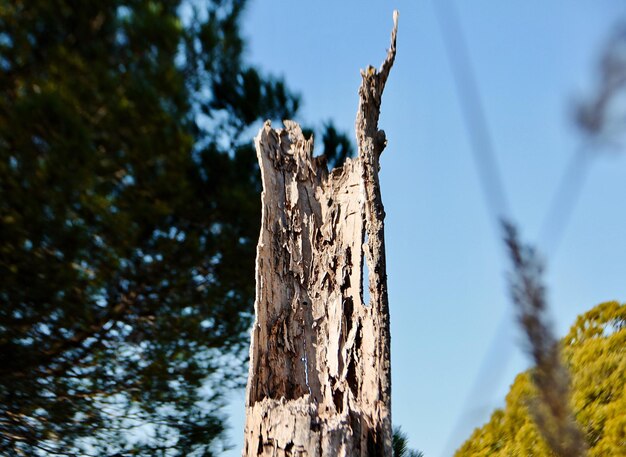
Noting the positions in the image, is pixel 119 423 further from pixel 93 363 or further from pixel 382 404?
pixel 382 404

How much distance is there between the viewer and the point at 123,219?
4.88 metres

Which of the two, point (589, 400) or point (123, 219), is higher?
point (123, 219)

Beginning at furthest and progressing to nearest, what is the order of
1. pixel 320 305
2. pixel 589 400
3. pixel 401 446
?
pixel 401 446 → pixel 589 400 → pixel 320 305

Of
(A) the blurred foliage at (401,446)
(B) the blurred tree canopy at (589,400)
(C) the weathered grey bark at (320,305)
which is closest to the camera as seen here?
(C) the weathered grey bark at (320,305)

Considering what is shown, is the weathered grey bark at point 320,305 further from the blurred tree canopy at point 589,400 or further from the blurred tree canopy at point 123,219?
the blurred tree canopy at point 123,219

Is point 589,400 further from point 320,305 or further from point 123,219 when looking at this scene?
point 123,219

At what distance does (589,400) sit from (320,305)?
162cm

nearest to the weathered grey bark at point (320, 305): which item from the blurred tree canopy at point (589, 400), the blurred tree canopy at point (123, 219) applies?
the blurred tree canopy at point (589, 400)

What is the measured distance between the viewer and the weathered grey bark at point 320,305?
1.99m

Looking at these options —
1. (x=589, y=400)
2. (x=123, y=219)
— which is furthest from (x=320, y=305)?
(x=123, y=219)

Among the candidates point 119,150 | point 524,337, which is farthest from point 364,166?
point 119,150

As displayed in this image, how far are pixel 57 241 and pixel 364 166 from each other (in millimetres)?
3057

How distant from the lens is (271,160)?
2.61 meters

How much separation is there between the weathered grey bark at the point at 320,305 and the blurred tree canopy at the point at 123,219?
249cm
